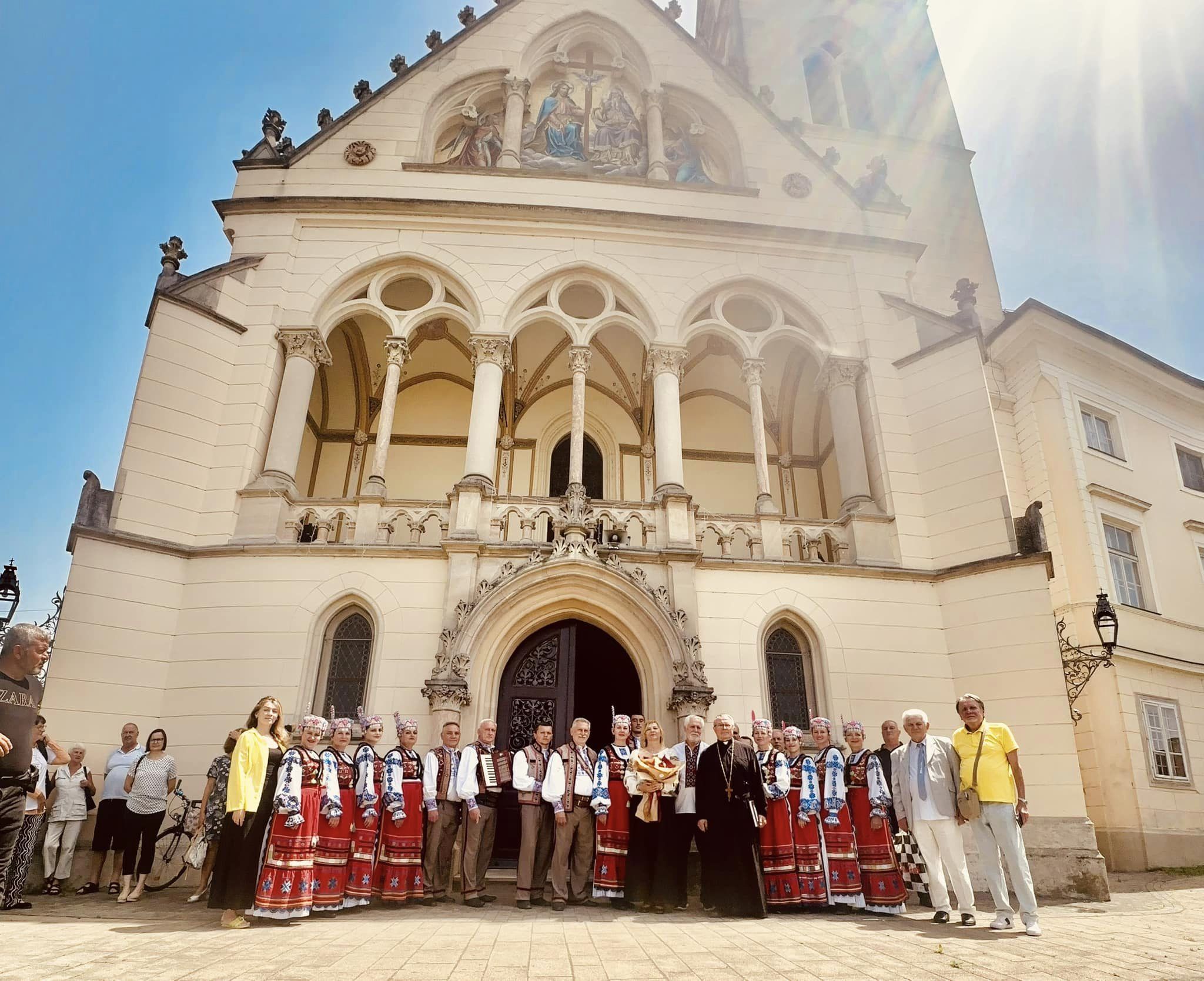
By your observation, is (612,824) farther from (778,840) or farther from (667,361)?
(667,361)

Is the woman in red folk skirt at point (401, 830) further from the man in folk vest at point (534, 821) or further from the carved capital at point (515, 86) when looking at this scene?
the carved capital at point (515, 86)

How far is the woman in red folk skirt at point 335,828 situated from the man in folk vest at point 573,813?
5.78 ft

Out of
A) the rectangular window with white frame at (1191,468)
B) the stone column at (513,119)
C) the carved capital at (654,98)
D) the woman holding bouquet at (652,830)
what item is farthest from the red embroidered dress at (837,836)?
the rectangular window with white frame at (1191,468)

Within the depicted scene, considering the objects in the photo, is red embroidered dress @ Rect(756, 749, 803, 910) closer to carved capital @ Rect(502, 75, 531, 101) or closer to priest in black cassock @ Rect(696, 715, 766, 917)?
priest in black cassock @ Rect(696, 715, 766, 917)

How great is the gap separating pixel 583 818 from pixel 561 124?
12913mm

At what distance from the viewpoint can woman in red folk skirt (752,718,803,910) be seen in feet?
22.5

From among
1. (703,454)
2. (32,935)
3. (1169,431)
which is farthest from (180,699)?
(1169,431)

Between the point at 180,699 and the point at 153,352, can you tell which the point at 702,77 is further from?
the point at 180,699

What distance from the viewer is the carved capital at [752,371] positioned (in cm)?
1263

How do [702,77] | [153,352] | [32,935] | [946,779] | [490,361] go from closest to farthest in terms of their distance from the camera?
[32,935] < [946,779] < [153,352] < [490,361] < [702,77]

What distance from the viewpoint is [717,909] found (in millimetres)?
6578

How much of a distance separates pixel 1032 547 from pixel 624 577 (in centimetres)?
556

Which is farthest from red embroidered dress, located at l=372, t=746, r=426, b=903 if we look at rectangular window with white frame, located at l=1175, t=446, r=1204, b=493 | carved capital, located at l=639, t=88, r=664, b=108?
rectangular window with white frame, located at l=1175, t=446, r=1204, b=493

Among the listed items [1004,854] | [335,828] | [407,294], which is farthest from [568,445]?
[1004,854]
